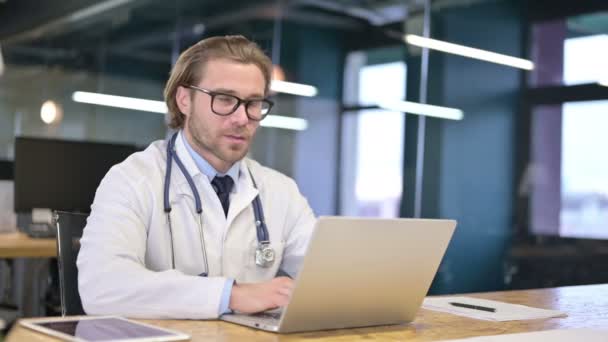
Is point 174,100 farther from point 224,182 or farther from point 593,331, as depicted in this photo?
point 593,331

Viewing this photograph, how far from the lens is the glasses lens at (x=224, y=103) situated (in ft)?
6.91

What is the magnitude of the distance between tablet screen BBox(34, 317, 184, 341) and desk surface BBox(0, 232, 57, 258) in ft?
6.82

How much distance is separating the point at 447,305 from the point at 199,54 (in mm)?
902

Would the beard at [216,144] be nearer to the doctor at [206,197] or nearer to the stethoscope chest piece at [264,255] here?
the doctor at [206,197]

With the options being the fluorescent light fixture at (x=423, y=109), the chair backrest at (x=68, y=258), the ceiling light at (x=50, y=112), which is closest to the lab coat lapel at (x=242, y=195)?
the chair backrest at (x=68, y=258)

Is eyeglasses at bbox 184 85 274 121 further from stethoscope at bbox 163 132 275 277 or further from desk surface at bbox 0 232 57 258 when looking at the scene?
desk surface at bbox 0 232 57 258

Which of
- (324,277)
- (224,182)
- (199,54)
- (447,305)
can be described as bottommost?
(447,305)

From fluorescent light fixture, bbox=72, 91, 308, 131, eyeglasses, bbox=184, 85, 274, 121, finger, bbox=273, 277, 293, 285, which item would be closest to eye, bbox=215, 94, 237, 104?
eyeglasses, bbox=184, 85, 274, 121

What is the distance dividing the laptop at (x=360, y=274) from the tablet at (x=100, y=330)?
0.21 meters

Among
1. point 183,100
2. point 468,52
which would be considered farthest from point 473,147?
point 183,100

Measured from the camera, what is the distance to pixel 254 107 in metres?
2.12

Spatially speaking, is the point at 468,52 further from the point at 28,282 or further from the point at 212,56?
the point at 212,56

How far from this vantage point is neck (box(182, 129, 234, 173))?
218 cm

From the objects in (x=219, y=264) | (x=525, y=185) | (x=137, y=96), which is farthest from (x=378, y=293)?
(x=137, y=96)
